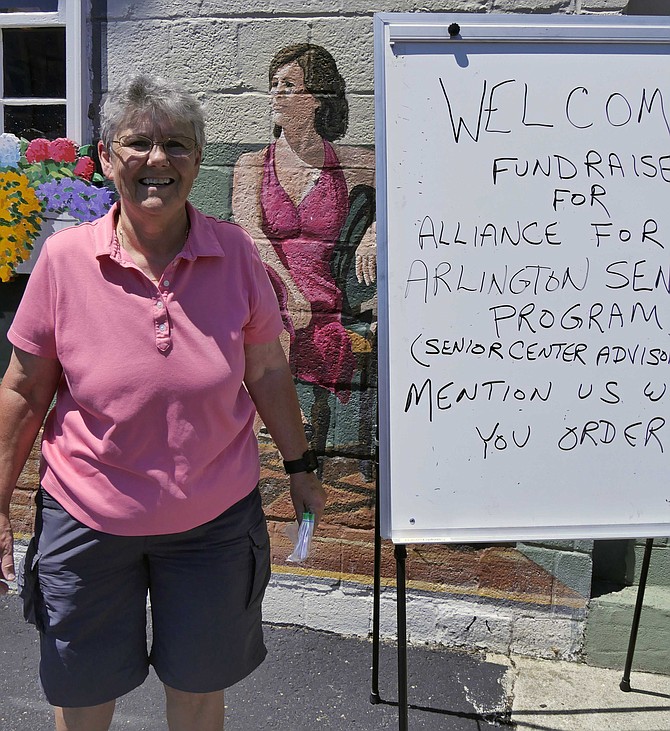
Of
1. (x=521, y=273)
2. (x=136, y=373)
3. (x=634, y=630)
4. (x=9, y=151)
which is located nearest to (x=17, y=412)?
(x=136, y=373)

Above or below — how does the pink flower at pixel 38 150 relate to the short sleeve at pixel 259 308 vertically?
above

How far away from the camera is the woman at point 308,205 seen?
2893 mm

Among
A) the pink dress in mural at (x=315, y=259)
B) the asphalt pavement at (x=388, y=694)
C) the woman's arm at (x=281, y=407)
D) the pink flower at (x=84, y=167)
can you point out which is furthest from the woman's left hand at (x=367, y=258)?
the asphalt pavement at (x=388, y=694)

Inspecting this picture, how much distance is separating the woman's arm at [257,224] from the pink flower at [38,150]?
780 mm

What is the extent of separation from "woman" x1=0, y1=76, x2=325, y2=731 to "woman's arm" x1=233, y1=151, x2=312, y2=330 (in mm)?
989

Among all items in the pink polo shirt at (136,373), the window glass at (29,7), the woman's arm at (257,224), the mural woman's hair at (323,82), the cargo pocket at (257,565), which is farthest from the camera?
the window glass at (29,7)

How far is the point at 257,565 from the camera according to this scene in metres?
2.00

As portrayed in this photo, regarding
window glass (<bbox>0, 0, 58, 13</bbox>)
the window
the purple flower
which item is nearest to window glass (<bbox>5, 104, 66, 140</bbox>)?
the window

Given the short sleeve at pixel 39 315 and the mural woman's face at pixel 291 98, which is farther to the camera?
the mural woman's face at pixel 291 98

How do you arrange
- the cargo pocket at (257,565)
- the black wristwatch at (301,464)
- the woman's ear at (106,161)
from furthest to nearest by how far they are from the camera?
1. the black wristwatch at (301,464)
2. the cargo pocket at (257,565)
3. the woman's ear at (106,161)

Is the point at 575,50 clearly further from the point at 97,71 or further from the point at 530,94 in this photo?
the point at 97,71

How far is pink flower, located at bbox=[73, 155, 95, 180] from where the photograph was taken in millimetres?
3086

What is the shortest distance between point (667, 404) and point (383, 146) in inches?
38.9

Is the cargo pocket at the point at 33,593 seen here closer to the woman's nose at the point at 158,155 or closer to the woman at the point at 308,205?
the woman's nose at the point at 158,155
